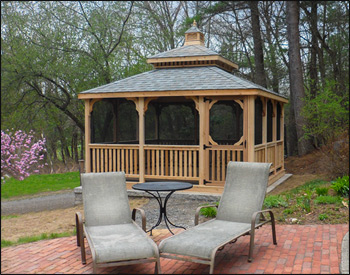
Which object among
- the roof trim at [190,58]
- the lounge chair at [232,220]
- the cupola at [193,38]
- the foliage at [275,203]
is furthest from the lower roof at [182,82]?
the lounge chair at [232,220]

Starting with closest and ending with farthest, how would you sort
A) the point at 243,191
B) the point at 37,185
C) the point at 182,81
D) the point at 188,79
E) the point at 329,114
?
1. the point at 243,191
2. the point at 182,81
3. the point at 188,79
4. the point at 329,114
5. the point at 37,185

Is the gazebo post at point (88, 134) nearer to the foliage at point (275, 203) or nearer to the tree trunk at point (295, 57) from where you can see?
the foliage at point (275, 203)

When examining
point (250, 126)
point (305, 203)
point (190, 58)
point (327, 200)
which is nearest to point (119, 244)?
point (305, 203)

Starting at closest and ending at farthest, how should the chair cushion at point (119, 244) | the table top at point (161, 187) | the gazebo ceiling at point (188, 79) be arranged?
1. the chair cushion at point (119, 244)
2. the table top at point (161, 187)
3. the gazebo ceiling at point (188, 79)

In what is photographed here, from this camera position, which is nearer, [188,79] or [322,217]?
[322,217]

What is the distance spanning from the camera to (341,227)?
258 inches

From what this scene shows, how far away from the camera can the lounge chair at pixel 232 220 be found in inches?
182

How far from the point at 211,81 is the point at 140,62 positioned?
29.3 ft

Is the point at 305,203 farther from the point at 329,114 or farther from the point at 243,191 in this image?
the point at 329,114

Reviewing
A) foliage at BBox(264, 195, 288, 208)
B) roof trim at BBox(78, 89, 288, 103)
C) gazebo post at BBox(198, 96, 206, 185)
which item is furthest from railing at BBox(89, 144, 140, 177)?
foliage at BBox(264, 195, 288, 208)

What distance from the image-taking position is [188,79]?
10.6 m

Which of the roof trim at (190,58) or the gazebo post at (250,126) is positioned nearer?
the gazebo post at (250,126)

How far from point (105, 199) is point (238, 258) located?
1919mm

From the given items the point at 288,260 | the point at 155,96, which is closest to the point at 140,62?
the point at 155,96
